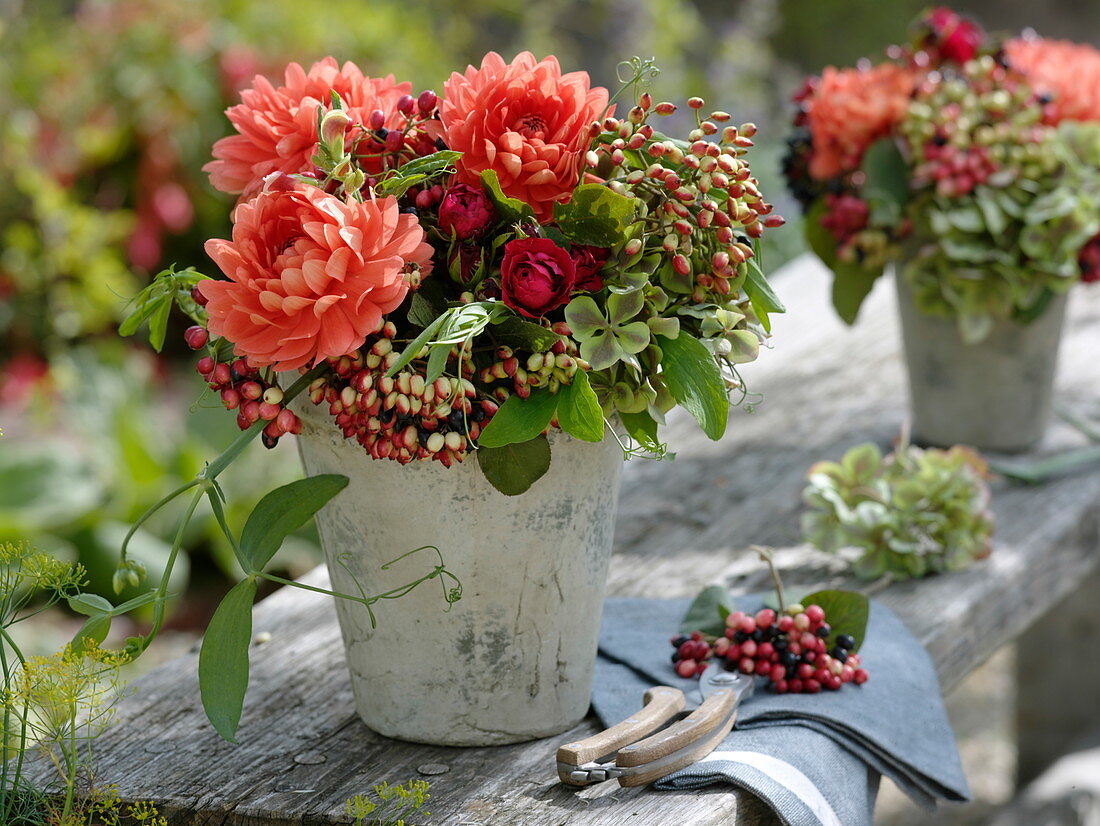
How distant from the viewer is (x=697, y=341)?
0.81 meters

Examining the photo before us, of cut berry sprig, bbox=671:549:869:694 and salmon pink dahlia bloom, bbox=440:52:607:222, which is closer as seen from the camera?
salmon pink dahlia bloom, bbox=440:52:607:222

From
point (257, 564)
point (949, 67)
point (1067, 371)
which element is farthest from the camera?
point (1067, 371)

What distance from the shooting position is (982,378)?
154 cm

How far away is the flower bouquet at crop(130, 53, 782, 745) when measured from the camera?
0.75 meters

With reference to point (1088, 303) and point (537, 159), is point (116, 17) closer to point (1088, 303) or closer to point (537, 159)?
point (1088, 303)

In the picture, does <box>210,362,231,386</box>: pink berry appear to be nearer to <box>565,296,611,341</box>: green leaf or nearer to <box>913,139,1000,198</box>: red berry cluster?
<box>565,296,611,341</box>: green leaf

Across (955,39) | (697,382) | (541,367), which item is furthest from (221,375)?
(955,39)

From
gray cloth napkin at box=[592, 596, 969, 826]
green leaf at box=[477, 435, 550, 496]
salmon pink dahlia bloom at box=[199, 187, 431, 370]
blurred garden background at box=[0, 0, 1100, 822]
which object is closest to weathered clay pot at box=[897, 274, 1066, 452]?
gray cloth napkin at box=[592, 596, 969, 826]

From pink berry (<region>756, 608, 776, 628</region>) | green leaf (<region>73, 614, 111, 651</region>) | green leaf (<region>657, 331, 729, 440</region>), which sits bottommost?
pink berry (<region>756, 608, 776, 628</region>)

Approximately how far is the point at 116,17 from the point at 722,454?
107 inches

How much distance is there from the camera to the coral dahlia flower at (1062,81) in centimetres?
137

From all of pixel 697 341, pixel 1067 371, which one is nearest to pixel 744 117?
pixel 1067 371

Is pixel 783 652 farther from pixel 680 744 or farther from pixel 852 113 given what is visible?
pixel 852 113

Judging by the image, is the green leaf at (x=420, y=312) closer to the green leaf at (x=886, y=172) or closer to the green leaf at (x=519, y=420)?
the green leaf at (x=519, y=420)
